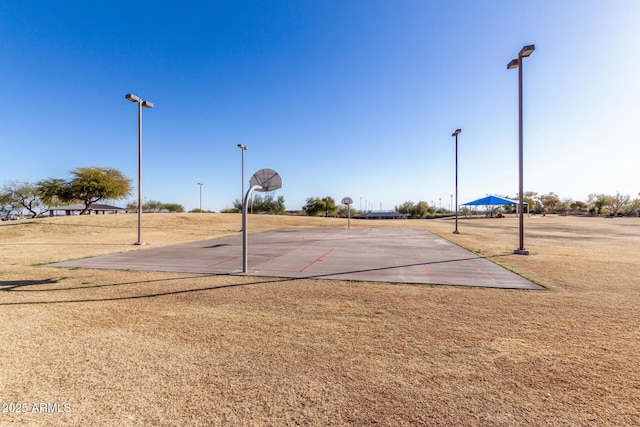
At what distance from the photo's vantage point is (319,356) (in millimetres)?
3582

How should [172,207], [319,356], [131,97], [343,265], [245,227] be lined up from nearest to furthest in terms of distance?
[319,356]
[245,227]
[343,265]
[131,97]
[172,207]

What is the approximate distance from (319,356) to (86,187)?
5756 centimetres

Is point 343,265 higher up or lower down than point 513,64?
lower down

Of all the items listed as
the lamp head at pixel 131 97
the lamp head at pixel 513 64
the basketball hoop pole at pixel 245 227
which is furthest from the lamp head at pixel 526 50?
the lamp head at pixel 131 97

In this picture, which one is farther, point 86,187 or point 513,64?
point 86,187

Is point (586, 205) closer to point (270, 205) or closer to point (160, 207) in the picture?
point (270, 205)

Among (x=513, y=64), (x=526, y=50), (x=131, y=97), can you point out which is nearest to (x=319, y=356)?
(x=526, y=50)

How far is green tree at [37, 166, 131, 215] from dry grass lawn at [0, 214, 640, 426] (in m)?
50.2

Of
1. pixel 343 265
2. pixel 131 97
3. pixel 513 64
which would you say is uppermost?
pixel 513 64

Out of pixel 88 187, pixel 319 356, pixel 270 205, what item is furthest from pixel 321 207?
pixel 319 356

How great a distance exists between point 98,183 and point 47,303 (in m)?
51.9

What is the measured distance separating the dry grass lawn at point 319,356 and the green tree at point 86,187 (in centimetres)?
5022

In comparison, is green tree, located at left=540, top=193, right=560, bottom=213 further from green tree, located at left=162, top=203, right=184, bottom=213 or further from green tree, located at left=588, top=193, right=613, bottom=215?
green tree, located at left=162, top=203, right=184, bottom=213

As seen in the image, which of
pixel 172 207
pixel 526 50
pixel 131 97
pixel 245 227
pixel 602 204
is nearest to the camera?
pixel 245 227
